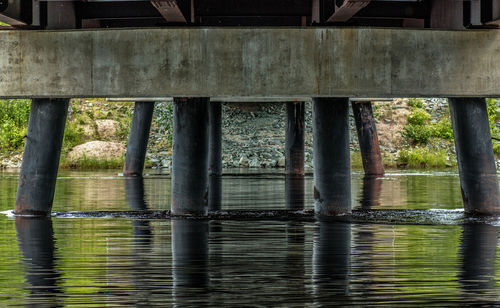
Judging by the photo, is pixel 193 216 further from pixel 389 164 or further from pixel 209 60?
pixel 389 164

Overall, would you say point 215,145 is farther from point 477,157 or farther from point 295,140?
point 477,157

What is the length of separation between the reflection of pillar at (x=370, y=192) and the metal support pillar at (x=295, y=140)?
3.49m

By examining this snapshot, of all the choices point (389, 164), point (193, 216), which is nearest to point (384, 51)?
point (193, 216)

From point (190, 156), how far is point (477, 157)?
250 inches

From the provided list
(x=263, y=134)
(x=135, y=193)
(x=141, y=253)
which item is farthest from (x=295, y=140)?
(x=141, y=253)

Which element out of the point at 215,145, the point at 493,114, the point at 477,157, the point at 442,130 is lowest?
the point at 477,157

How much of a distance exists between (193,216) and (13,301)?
10672 millimetres

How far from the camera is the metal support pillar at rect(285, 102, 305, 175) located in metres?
43.9

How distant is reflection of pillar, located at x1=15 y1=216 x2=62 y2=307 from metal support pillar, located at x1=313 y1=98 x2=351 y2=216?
6017 mm

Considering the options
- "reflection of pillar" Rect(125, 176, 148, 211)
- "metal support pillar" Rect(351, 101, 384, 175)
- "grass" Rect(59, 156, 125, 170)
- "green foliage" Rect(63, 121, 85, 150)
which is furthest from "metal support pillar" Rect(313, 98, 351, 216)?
"green foliage" Rect(63, 121, 85, 150)

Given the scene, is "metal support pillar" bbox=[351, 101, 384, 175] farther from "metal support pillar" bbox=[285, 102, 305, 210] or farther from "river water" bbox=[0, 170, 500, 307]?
"river water" bbox=[0, 170, 500, 307]

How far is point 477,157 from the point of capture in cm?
2186

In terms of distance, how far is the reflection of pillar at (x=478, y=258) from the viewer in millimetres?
12180

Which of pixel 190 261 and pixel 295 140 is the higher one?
pixel 295 140
